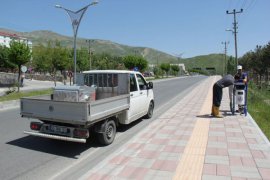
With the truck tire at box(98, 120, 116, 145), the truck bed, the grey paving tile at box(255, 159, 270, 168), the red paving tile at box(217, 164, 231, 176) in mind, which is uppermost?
the truck bed

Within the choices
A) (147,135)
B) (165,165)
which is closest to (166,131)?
(147,135)

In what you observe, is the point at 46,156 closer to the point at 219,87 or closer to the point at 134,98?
the point at 134,98

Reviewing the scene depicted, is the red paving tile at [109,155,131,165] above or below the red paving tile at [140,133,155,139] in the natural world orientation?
below

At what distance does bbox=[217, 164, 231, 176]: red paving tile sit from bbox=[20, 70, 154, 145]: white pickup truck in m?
2.81

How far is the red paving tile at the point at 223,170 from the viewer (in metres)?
5.00

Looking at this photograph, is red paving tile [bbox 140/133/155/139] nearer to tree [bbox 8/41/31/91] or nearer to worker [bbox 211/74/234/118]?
worker [bbox 211/74/234/118]

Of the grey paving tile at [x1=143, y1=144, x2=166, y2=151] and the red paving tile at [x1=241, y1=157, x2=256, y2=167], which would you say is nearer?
the red paving tile at [x1=241, y1=157, x2=256, y2=167]

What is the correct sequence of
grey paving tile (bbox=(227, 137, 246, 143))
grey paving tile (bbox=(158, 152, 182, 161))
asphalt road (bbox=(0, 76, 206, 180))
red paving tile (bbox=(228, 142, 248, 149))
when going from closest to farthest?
asphalt road (bbox=(0, 76, 206, 180)) → grey paving tile (bbox=(158, 152, 182, 161)) → red paving tile (bbox=(228, 142, 248, 149)) → grey paving tile (bbox=(227, 137, 246, 143))

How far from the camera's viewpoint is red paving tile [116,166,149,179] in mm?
4915

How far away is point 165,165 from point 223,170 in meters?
1.08

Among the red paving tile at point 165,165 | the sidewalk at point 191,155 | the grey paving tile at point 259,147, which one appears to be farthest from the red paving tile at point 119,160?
the grey paving tile at point 259,147

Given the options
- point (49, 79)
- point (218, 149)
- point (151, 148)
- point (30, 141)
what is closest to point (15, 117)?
point (30, 141)

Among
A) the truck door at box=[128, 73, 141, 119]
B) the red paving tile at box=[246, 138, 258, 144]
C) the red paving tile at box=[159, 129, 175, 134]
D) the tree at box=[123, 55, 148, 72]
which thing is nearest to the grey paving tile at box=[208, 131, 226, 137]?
the red paving tile at box=[246, 138, 258, 144]

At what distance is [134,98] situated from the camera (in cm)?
874
